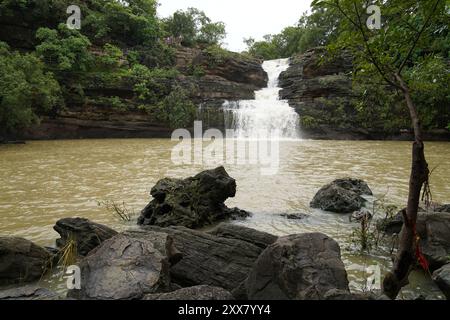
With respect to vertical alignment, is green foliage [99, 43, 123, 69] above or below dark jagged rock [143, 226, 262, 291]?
above

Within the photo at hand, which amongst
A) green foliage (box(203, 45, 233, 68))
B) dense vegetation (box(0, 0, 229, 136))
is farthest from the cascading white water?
green foliage (box(203, 45, 233, 68))

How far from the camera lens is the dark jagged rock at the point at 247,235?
410cm

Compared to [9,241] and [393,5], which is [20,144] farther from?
[393,5]

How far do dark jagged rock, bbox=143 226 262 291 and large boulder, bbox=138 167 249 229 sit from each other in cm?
165

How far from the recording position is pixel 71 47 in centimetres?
2381

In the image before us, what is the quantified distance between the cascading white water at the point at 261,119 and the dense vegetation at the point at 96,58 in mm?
3310

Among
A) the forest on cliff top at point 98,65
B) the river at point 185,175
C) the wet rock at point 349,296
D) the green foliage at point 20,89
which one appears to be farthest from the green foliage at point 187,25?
the wet rock at point 349,296

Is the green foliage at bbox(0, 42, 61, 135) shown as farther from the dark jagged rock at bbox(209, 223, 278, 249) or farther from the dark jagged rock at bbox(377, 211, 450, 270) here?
the dark jagged rock at bbox(377, 211, 450, 270)

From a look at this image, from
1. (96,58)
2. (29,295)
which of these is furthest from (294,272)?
(96,58)

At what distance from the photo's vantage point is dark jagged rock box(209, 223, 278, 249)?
13.4ft

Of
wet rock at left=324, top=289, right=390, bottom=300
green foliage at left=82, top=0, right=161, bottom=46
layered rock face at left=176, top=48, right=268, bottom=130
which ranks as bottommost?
wet rock at left=324, top=289, right=390, bottom=300

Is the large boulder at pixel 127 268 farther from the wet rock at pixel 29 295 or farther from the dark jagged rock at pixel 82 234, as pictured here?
the dark jagged rock at pixel 82 234

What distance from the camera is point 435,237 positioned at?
4172mm

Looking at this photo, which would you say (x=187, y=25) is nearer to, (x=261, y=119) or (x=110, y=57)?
(x=110, y=57)
